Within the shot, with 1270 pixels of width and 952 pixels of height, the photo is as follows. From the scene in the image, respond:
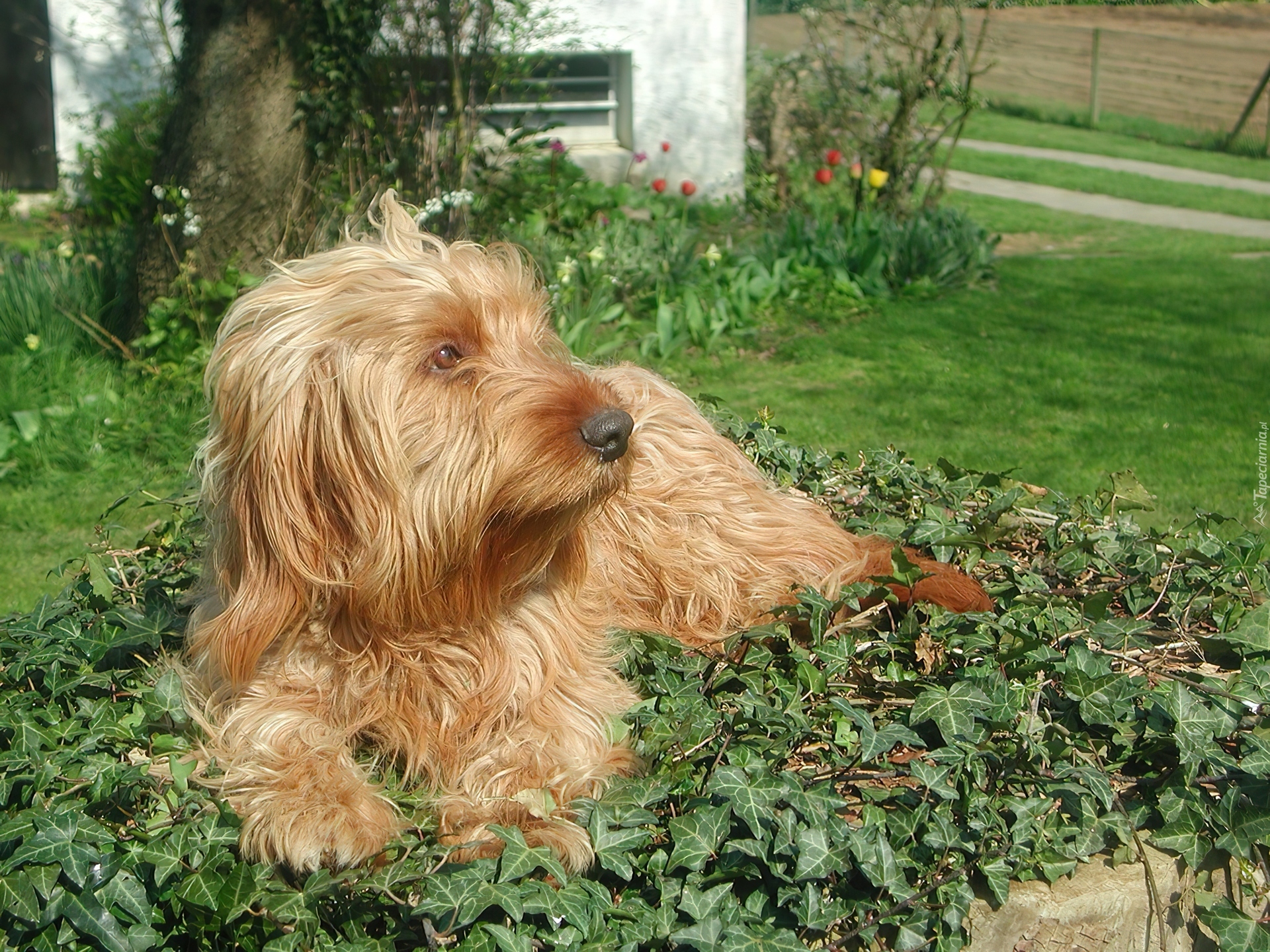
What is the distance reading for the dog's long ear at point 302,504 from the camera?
103 inches

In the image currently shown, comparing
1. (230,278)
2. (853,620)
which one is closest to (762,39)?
(230,278)

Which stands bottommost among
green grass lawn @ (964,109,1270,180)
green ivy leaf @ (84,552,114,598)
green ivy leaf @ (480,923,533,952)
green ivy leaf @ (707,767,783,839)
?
green ivy leaf @ (480,923,533,952)

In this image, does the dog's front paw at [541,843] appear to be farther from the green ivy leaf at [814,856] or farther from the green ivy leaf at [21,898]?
the green ivy leaf at [21,898]

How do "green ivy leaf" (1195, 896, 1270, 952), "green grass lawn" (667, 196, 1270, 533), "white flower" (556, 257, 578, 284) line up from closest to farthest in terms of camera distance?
"green ivy leaf" (1195, 896, 1270, 952), "green grass lawn" (667, 196, 1270, 533), "white flower" (556, 257, 578, 284)

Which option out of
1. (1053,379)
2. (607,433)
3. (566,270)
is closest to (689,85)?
(566,270)

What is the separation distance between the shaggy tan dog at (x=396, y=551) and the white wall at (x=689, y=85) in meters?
9.20

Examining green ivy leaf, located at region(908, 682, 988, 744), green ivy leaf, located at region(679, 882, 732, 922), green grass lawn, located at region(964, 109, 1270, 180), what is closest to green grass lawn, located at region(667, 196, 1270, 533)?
green ivy leaf, located at region(908, 682, 988, 744)

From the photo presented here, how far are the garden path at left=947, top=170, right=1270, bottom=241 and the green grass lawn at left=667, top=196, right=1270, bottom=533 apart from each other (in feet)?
11.1

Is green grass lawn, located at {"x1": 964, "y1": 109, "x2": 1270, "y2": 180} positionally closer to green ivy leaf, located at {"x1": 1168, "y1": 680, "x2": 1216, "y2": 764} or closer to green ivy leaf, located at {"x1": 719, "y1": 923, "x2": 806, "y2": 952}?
green ivy leaf, located at {"x1": 1168, "y1": 680, "x2": 1216, "y2": 764}

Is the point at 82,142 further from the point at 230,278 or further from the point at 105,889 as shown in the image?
the point at 105,889

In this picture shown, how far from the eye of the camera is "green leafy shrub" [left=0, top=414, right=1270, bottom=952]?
7.82 ft

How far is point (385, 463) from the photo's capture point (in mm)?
2619

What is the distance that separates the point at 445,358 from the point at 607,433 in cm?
44

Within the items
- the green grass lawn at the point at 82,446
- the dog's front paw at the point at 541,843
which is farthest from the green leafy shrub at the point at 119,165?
the dog's front paw at the point at 541,843
